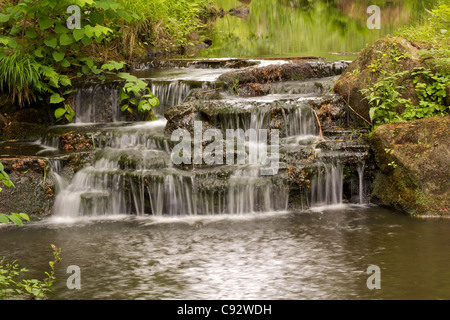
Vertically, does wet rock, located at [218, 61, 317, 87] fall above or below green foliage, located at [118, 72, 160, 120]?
above

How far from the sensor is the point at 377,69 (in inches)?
328

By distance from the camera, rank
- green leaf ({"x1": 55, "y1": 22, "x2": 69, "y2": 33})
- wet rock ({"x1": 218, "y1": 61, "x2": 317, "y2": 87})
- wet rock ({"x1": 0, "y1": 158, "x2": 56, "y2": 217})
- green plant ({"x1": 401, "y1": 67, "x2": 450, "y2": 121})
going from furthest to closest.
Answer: wet rock ({"x1": 218, "y1": 61, "x2": 317, "y2": 87}) < green leaf ({"x1": 55, "y1": 22, "x2": 69, "y2": 33}) < green plant ({"x1": 401, "y1": 67, "x2": 450, "y2": 121}) < wet rock ({"x1": 0, "y1": 158, "x2": 56, "y2": 217})

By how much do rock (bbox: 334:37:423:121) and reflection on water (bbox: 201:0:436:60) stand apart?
3.94 metres

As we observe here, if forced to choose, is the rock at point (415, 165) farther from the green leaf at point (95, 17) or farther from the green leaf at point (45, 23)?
the green leaf at point (45, 23)

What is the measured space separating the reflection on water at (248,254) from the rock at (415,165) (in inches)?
11.0

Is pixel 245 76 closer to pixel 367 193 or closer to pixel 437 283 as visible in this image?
pixel 367 193

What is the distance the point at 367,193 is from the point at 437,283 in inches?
114

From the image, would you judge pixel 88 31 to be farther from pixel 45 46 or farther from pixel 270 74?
pixel 270 74

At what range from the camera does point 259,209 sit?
23.9 ft

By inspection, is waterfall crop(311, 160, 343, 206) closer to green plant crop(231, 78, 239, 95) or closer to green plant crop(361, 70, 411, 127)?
green plant crop(361, 70, 411, 127)

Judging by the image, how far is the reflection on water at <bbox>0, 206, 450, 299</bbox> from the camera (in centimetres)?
486

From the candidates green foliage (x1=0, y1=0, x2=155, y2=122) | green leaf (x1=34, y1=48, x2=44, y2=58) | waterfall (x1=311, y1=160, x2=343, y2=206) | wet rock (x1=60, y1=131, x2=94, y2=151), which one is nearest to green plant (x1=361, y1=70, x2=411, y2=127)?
waterfall (x1=311, y1=160, x2=343, y2=206)

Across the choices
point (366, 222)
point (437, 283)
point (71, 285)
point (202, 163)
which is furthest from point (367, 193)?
point (71, 285)

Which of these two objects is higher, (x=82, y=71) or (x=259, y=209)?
(x=82, y=71)
